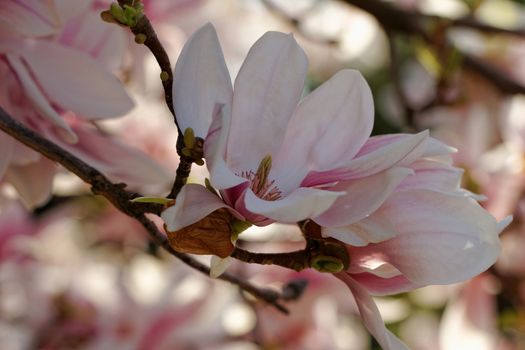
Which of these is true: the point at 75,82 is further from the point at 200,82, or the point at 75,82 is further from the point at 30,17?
the point at 200,82

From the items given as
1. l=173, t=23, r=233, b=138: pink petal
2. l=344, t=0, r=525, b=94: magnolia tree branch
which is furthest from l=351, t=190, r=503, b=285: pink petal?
l=344, t=0, r=525, b=94: magnolia tree branch

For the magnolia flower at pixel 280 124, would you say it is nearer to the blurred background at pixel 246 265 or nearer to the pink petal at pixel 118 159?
the pink petal at pixel 118 159

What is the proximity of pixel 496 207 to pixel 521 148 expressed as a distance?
132 mm

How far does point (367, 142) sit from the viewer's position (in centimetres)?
54

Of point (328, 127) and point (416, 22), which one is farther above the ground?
point (328, 127)

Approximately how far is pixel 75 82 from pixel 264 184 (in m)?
0.22

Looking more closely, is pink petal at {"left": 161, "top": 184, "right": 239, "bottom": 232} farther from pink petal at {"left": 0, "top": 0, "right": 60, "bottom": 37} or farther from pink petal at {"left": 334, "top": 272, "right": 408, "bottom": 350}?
pink petal at {"left": 0, "top": 0, "right": 60, "bottom": 37}

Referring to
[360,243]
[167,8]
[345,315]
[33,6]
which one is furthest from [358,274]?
[345,315]

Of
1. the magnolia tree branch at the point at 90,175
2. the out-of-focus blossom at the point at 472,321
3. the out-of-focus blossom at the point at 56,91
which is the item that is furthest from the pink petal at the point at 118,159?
the out-of-focus blossom at the point at 472,321

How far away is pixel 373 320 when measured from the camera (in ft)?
1.76

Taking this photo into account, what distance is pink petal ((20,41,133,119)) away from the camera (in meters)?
0.68

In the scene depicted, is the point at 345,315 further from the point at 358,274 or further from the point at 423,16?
the point at 358,274

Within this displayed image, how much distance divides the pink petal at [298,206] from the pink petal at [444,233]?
71mm

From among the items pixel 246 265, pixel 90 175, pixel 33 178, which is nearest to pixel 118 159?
pixel 33 178
